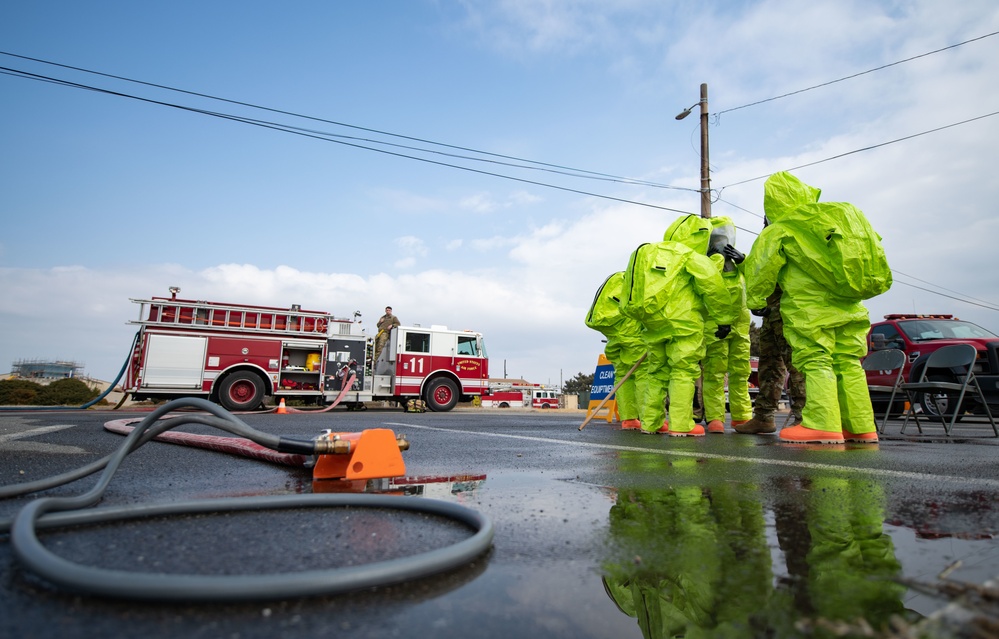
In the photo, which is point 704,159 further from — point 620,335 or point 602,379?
point 620,335

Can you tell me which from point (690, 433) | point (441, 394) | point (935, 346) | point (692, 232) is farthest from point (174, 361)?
point (935, 346)

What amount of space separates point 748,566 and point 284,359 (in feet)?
45.3

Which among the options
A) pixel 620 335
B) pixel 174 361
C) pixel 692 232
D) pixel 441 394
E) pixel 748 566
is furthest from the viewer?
A: pixel 441 394

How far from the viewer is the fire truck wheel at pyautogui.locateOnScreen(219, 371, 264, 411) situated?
42.2 feet

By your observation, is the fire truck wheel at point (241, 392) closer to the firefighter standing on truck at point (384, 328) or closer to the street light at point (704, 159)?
the firefighter standing on truck at point (384, 328)

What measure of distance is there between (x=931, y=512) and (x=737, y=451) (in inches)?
87.0

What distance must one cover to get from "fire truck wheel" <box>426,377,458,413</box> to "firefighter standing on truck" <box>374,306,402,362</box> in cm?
174

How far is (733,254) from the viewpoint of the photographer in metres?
7.19

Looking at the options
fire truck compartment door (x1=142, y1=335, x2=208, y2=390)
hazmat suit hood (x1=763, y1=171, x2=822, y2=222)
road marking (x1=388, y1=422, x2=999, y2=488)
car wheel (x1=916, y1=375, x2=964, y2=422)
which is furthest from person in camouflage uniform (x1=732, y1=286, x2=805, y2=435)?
fire truck compartment door (x1=142, y1=335, x2=208, y2=390)

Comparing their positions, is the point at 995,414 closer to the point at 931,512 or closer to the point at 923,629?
the point at 931,512

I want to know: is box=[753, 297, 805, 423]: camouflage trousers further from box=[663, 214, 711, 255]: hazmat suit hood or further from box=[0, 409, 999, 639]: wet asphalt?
box=[0, 409, 999, 639]: wet asphalt

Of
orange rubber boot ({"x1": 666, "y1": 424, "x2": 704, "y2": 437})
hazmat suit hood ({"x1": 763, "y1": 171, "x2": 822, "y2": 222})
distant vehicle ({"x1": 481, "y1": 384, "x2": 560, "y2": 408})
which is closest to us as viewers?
hazmat suit hood ({"x1": 763, "y1": 171, "x2": 822, "y2": 222})

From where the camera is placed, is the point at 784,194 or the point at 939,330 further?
the point at 939,330

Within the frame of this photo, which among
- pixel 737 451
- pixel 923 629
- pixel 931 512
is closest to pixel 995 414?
pixel 737 451
